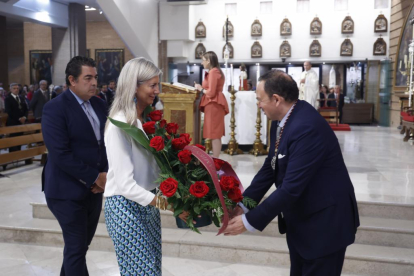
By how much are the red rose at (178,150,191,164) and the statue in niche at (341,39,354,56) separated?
636 inches

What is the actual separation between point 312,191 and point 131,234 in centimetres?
88

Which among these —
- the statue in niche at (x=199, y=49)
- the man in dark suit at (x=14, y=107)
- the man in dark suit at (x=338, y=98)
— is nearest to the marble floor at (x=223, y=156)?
the man in dark suit at (x=14, y=107)

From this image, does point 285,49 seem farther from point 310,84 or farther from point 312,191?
point 312,191

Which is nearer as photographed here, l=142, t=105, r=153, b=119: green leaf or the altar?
l=142, t=105, r=153, b=119: green leaf

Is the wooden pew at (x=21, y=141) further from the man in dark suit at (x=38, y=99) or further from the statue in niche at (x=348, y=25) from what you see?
the statue in niche at (x=348, y=25)

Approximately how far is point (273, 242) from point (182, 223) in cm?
230

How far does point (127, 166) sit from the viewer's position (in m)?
2.14

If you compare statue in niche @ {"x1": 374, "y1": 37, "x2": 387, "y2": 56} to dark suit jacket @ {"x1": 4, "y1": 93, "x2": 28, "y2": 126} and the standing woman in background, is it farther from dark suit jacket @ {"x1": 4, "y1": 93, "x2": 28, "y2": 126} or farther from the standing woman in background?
dark suit jacket @ {"x1": 4, "y1": 93, "x2": 28, "y2": 126}

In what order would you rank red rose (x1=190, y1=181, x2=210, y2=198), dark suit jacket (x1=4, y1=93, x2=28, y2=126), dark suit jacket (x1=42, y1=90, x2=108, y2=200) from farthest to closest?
1. dark suit jacket (x1=4, y1=93, x2=28, y2=126)
2. dark suit jacket (x1=42, y1=90, x2=108, y2=200)
3. red rose (x1=190, y1=181, x2=210, y2=198)

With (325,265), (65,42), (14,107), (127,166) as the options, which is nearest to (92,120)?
(127,166)

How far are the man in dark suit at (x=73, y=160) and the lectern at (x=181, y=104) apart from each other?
4531 mm

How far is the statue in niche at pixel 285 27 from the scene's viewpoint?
1731cm

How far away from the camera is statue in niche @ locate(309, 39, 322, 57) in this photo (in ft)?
56.4

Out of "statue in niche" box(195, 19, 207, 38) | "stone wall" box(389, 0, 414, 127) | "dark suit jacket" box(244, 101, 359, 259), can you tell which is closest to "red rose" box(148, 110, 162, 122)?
→ "dark suit jacket" box(244, 101, 359, 259)
